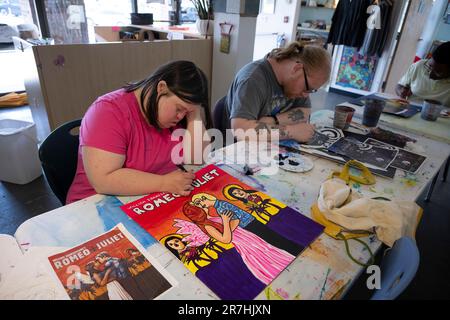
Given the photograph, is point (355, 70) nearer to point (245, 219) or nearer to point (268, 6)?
point (268, 6)

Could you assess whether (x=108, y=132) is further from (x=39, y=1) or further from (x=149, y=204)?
(x=39, y=1)

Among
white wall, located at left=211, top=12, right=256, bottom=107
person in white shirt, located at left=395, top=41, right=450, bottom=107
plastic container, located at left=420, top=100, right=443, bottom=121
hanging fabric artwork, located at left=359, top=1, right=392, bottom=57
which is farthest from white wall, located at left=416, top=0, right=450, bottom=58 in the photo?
plastic container, located at left=420, top=100, right=443, bottom=121

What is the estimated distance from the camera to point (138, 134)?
0.98 m

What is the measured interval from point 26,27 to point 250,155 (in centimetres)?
276

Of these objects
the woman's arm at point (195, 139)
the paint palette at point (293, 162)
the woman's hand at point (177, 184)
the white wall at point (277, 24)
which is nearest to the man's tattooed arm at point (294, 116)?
the paint palette at point (293, 162)

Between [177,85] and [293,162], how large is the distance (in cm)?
54

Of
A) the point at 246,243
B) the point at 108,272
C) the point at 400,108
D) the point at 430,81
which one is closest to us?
the point at 108,272

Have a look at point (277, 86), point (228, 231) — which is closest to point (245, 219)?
point (228, 231)

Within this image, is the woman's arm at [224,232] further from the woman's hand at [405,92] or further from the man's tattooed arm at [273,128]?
the woman's hand at [405,92]

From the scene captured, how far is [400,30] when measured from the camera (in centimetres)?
396

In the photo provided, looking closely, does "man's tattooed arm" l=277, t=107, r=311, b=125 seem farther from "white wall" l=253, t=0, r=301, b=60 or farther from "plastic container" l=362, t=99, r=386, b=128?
"white wall" l=253, t=0, r=301, b=60

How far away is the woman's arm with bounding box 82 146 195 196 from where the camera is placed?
0.86 m

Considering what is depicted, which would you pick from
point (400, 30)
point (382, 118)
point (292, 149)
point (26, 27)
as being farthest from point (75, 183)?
point (400, 30)

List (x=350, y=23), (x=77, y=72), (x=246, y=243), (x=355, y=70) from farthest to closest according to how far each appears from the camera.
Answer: (x=355, y=70) < (x=350, y=23) < (x=77, y=72) < (x=246, y=243)
